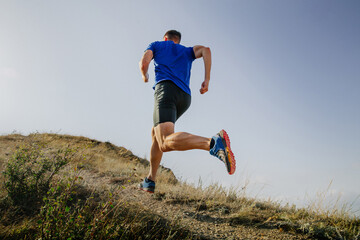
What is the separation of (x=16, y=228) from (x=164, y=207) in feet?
6.02

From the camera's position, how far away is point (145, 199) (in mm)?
3670

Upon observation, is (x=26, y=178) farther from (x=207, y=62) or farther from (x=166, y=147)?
(x=207, y=62)

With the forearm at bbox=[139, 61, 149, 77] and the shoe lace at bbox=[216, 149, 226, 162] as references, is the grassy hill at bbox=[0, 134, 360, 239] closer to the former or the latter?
the shoe lace at bbox=[216, 149, 226, 162]

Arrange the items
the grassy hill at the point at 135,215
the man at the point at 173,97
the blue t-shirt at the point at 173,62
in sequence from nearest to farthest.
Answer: the grassy hill at the point at 135,215 → the man at the point at 173,97 → the blue t-shirt at the point at 173,62

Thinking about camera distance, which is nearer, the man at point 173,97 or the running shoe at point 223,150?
the running shoe at point 223,150

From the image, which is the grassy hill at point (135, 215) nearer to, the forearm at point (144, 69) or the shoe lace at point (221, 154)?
the shoe lace at point (221, 154)

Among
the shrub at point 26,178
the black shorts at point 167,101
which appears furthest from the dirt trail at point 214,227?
the shrub at point 26,178

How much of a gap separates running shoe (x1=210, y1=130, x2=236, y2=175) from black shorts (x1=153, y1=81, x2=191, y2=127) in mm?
726

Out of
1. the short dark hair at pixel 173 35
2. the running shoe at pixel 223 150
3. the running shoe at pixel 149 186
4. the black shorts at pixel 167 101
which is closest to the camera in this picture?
the running shoe at pixel 223 150

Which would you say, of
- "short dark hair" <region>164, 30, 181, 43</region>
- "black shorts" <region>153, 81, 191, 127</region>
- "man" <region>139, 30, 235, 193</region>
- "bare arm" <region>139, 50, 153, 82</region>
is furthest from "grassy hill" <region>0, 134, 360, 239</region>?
"short dark hair" <region>164, 30, 181, 43</region>

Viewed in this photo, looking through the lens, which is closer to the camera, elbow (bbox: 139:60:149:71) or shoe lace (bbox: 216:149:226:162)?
shoe lace (bbox: 216:149:226:162)

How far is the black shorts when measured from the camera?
2.78 metres

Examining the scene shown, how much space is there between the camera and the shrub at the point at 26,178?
287 centimetres

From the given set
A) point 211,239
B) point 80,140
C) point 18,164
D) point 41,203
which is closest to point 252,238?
point 211,239
